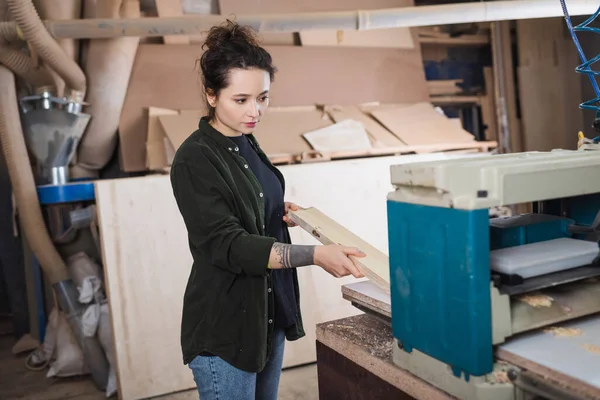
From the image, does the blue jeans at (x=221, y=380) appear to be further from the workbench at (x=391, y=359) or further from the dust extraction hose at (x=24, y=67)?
the dust extraction hose at (x=24, y=67)

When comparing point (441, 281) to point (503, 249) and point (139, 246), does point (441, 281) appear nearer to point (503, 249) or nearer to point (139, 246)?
point (503, 249)

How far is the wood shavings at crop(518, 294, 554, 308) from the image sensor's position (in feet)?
2.79

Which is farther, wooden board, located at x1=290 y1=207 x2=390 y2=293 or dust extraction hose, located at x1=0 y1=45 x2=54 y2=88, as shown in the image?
dust extraction hose, located at x1=0 y1=45 x2=54 y2=88

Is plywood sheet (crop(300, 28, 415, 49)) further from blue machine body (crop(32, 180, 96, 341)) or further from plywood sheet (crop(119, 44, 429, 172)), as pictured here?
blue machine body (crop(32, 180, 96, 341))

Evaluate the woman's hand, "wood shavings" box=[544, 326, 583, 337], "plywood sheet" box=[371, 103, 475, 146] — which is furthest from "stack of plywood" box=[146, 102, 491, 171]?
"wood shavings" box=[544, 326, 583, 337]

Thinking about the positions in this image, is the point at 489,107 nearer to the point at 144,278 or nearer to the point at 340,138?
the point at 340,138

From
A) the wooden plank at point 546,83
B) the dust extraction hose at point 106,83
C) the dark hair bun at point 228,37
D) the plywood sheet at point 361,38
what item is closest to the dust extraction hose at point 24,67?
the dust extraction hose at point 106,83

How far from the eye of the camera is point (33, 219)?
8.25 feet

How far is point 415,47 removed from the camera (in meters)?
3.40

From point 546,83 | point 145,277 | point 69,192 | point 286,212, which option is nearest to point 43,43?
point 69,192

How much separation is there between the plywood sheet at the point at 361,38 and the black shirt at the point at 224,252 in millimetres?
2048

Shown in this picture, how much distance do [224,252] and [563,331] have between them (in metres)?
0.62

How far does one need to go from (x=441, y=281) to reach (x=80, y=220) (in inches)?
83.3

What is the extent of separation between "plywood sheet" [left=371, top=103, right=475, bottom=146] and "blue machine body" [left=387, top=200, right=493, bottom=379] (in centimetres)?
205
